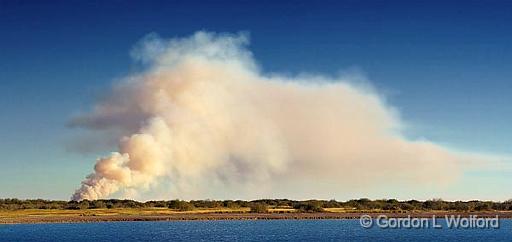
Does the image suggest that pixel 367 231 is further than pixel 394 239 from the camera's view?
Yes

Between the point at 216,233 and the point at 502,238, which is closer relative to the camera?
the point at 502,238

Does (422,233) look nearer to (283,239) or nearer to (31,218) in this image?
(283,239)

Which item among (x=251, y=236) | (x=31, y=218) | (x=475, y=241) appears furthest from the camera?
(x=31, y=218)

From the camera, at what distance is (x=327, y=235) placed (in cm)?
12625

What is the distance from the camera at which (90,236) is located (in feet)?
421

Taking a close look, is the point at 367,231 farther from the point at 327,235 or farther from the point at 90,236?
the point at 90,236

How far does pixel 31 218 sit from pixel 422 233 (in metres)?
115

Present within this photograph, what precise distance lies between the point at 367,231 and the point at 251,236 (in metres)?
27.8

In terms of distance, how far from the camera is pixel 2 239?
12031cm

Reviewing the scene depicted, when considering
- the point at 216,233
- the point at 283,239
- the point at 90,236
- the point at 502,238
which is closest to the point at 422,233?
the point at 502,238

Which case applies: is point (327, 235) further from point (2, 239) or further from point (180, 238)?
point (2, 239)

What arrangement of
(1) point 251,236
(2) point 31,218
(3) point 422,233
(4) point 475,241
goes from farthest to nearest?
(2) point 31,218
(3) point 422,233
(1) point 251,236
(4) point 475,241

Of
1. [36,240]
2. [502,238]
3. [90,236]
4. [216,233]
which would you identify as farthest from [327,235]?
[36,240]

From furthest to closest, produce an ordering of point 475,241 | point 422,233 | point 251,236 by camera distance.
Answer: point 422,233, point 251,236, point 475,241
